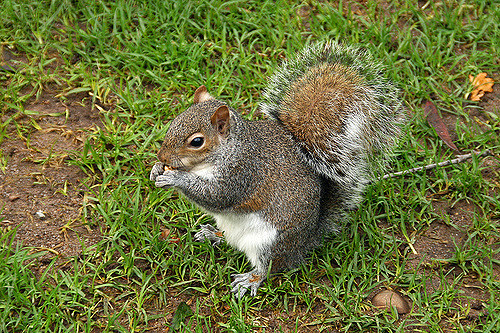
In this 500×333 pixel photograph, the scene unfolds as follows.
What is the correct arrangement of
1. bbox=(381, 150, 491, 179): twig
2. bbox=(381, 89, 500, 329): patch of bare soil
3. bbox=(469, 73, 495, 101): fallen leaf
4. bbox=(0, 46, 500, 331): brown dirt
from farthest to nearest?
bbox=(469, 73, 495, 101): fallen leaf
bbox=(381, 150, 491, 179): twig
bbox=(0, 46, 500, 331): brown dirt
bbox=(381, 89, 500, 329): patch of bare soil

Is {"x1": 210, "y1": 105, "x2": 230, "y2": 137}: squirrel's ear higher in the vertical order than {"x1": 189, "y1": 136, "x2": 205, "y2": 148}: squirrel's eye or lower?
higher

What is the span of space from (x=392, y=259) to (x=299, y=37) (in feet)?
5.18

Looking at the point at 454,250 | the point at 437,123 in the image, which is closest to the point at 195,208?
the point at 454,250

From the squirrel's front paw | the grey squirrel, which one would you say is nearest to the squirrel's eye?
the grey squirrel

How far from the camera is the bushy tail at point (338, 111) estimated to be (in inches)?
101

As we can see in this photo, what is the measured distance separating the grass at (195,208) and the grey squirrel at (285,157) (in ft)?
0.71

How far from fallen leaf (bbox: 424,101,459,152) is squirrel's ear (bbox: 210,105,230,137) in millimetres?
1445

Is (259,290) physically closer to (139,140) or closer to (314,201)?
(314,201)

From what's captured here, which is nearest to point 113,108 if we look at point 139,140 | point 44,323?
point 139,140

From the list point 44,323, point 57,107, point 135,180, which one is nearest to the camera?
point 44,323

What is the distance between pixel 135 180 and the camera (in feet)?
10.0

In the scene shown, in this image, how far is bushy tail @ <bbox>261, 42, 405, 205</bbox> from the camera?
8.39ft

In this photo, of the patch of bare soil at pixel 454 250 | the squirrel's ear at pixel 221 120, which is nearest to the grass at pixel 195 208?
the patch of bare soil at pixel 454 250

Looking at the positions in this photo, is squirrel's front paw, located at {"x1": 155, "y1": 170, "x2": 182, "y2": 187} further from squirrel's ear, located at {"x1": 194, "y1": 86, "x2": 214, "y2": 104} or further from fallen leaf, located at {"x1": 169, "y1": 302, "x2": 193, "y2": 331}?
fallen leaf, located at {"x1": 169, "y1": 302, "x2": 193, "y2": 331}
